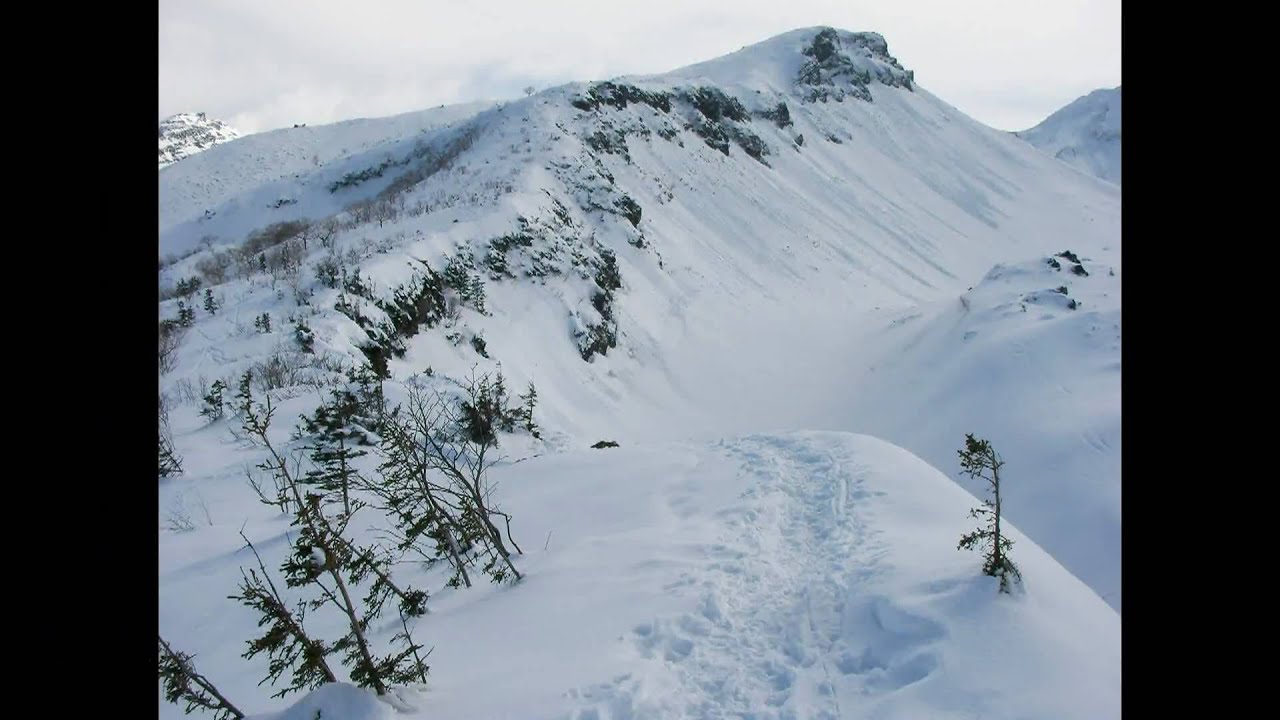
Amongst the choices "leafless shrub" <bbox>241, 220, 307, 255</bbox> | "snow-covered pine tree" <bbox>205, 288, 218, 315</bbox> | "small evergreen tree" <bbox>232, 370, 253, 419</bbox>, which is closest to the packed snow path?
"small evergreen tree" <bbox>232, 370, 253, 419</bbox>

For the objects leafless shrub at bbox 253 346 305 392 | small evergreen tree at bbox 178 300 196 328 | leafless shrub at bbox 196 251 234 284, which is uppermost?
leafless shrub at bbox 196 251 234 284

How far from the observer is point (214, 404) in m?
12.7

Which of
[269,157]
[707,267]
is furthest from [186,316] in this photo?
[269,157]

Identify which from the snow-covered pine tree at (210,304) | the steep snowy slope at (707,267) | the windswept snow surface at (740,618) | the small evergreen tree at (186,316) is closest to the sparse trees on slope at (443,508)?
the windswept snow surface at (740,618)

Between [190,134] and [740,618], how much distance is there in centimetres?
20006

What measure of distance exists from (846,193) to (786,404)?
29.0 metres

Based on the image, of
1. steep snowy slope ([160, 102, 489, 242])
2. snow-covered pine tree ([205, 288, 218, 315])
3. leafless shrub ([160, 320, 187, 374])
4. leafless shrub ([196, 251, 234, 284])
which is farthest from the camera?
steep snowy slope ([160, 102, 489, 242])

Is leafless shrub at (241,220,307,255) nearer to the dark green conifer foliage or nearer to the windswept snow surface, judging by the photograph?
the dark green conifer foliage

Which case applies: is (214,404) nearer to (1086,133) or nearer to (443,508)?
(443,508)

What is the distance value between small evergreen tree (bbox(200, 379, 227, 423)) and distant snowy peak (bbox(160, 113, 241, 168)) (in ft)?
487

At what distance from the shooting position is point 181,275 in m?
25.2

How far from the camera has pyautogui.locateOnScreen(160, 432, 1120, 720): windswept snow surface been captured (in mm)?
5094
